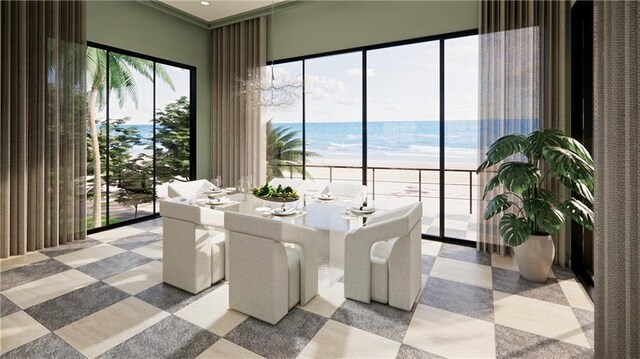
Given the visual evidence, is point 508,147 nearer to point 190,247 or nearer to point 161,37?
point 190,247

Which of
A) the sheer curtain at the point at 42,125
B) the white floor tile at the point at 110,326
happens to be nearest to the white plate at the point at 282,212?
the white floor tile at the point at 110,326

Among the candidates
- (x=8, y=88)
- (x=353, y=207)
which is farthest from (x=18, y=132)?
(x=353, y=207)

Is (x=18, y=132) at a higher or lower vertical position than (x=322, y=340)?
higher

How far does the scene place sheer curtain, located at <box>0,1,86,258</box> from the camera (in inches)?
134

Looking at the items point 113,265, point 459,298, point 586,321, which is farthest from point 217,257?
point 586,321

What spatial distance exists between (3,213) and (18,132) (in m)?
0.89

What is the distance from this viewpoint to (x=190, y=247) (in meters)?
2.56

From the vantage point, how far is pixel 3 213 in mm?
3395

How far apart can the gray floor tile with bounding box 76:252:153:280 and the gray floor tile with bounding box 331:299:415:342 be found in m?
2.26

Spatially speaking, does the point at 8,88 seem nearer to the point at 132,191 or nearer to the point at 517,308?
the point at 132,191

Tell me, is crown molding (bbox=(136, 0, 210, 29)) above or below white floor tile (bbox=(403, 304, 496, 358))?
above

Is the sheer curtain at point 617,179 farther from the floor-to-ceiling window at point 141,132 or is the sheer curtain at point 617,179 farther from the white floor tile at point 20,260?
the floor-to-ceiling window at point 141,132

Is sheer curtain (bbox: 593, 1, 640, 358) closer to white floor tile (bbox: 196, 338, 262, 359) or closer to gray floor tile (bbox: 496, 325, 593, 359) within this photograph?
gray floor tile (bbox: 496, 325, 593, 359)

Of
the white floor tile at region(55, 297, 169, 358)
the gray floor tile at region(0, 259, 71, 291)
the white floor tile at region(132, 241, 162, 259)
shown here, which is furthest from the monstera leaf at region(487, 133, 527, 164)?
the gray floor tile at region(0, 259, 71, 291)
